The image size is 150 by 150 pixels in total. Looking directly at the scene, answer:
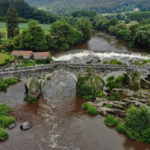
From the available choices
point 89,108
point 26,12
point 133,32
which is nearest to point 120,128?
point 89,108

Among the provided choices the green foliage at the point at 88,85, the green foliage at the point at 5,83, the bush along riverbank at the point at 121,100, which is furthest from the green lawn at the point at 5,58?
the bush along riverbank at the point at 121,100

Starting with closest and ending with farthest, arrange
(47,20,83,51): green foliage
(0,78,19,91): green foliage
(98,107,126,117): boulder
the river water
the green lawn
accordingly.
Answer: the river water
(98,107,126,117): boulder
(0,78,19,91): green foliage
the green lawn
(47,20,83,51): green foliage

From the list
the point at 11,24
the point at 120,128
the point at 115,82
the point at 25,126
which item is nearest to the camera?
the point at 120,128

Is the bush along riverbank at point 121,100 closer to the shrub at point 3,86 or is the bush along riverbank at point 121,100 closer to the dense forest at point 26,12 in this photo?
the shrub at point 3,86

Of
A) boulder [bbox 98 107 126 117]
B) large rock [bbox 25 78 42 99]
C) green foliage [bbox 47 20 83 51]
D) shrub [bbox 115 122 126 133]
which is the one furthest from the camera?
green foliage [bbox 47 20 83 51]

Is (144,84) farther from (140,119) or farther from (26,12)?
(26,12)

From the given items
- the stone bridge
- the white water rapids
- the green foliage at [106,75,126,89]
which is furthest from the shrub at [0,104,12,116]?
the white water rapids

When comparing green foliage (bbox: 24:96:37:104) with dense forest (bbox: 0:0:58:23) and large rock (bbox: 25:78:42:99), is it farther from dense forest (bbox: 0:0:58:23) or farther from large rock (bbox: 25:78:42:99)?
dense forest (bbox: 0:0:58:23)
